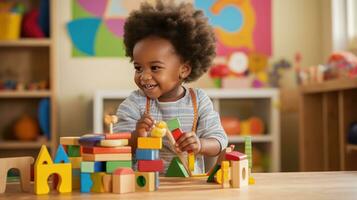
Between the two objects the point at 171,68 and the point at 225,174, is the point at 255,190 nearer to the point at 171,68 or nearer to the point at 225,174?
the point at 225,174

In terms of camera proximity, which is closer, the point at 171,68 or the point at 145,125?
the point at 145,125

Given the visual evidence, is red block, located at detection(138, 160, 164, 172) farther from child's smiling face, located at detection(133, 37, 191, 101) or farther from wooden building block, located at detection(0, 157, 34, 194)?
child's smiling face, located at detection(133, 37, 191, 101)

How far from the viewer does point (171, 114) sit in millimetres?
1363

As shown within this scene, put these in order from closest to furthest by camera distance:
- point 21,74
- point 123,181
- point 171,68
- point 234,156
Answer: point 123,181 < point 234,156 < point 171,68 < point 21,74

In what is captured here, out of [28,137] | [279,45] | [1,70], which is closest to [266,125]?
[279,45]

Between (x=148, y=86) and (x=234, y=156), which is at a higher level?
(x=148, y=86)

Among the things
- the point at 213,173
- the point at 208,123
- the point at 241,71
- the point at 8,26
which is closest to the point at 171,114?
the point at 208,123

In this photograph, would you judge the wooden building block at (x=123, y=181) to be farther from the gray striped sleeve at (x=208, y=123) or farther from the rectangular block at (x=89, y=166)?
the gray striped sleeve at (x=208, y=123)

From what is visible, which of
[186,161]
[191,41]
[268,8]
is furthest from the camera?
[268,8]

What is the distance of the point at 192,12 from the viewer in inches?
Result: 52.3

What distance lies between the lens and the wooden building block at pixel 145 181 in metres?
0.95

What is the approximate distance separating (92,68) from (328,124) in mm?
1517

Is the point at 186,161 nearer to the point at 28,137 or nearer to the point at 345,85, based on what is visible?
the point at 345,85

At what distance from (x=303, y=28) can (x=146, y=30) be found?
2.87 m
